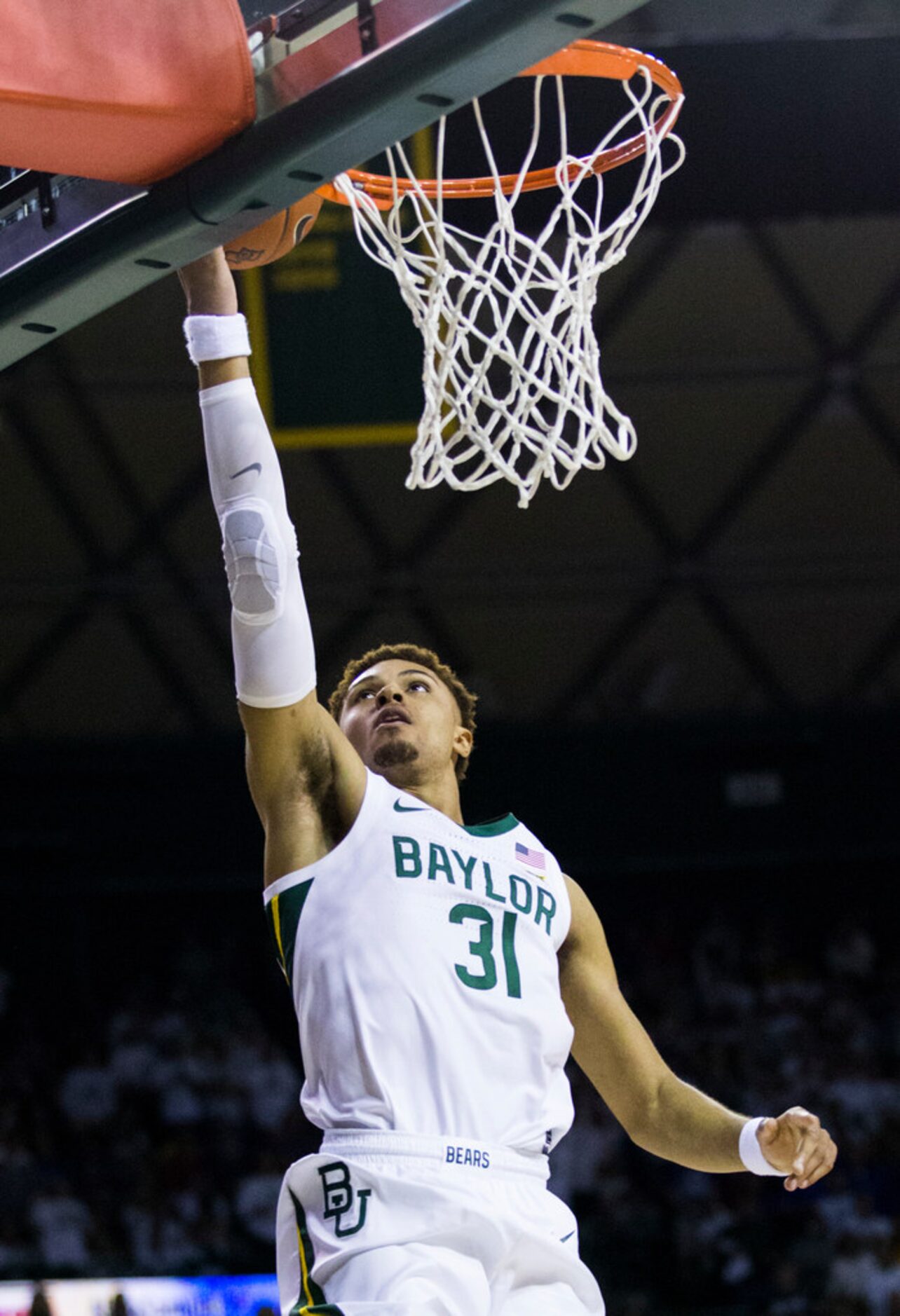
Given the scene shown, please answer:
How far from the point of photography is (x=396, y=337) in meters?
9.48

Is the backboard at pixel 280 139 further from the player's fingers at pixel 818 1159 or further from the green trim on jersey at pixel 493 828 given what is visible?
the player's fingers at pixel 818 1159

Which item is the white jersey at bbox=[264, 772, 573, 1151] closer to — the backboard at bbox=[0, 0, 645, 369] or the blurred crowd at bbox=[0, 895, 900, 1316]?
the backboard at bbox=[0, 0, 645, 369]

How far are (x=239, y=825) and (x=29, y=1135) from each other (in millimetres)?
2228

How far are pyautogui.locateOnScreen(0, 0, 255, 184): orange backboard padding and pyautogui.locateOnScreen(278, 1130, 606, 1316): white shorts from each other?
5.72ft

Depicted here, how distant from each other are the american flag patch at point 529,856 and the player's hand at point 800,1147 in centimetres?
70

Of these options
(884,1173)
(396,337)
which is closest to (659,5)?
(396,337)

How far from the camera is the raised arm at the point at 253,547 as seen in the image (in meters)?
3.16

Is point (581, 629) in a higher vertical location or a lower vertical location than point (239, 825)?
higher

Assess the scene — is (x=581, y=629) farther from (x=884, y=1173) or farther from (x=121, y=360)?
(x=884, y=1173)

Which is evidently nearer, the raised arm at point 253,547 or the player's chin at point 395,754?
the raised arm at point 253,547

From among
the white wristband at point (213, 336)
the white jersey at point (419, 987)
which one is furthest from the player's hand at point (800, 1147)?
the white wristband at point (213, 336)

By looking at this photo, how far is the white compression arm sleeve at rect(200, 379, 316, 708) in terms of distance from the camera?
10.4ft

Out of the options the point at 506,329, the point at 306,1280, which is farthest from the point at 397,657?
the point at 306,1280

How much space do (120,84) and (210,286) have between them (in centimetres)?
49
